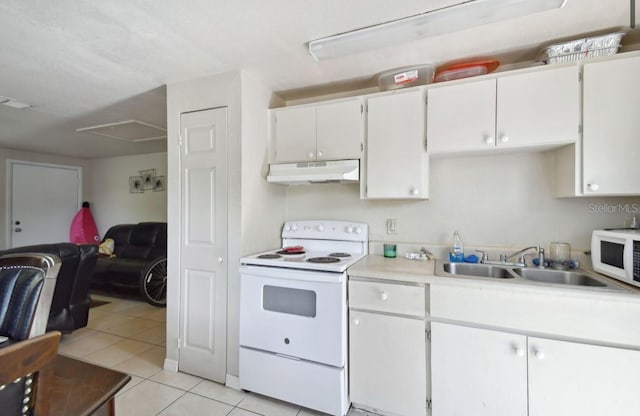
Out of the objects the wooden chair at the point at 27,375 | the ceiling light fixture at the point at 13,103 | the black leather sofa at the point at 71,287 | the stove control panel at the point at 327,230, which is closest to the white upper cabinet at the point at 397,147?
the stove control panel at the point at 327,230

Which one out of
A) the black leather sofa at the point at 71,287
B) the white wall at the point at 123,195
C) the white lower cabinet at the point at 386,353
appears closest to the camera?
the white lower cabinet at the point at 386,353

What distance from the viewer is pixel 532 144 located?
1712mm

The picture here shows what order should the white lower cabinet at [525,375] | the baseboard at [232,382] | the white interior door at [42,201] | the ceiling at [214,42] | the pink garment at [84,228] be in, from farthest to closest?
the pink garment at [84,228], the white interior door at [42,201], the baseboard at [232,382], the ceiling at [214,42], the white lower cabinet at [525,375]

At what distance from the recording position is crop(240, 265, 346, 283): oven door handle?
5.69ft

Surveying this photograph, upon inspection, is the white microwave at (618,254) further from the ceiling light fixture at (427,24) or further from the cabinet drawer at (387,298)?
the ceiling light fixture at (427,24)

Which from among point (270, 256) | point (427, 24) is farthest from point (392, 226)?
point (427, 24)

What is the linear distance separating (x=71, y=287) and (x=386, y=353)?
2.93 meters

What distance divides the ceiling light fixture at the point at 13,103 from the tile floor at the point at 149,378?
7.52 ft

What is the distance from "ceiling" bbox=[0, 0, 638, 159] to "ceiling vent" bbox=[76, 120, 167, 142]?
26.7 inches

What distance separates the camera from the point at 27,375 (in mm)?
623

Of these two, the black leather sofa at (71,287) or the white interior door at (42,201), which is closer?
the black leather sofa at (71,287)

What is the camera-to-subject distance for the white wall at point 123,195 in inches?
192

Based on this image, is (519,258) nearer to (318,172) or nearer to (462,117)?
(462,117)

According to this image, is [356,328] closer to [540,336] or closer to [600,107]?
[540,336]
